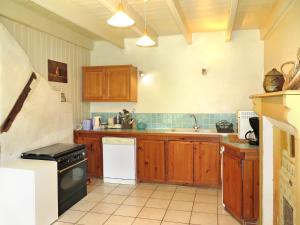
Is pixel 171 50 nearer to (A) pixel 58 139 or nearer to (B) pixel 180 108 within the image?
(B) pixel 180 108

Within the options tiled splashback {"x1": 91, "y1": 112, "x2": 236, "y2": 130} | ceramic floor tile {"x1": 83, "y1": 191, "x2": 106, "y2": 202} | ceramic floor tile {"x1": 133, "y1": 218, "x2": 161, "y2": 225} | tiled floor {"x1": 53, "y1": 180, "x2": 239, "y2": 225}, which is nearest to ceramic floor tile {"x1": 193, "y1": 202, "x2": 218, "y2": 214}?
tiled floor {"x1": 53, "y1": 180, "x2": 239, "y2": 225}

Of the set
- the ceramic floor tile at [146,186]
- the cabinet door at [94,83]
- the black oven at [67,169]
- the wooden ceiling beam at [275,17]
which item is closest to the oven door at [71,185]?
the black oven at [67,169]

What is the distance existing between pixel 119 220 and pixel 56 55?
286 centimetres

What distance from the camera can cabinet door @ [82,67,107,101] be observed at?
5031 millimetres

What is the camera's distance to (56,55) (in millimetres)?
4320

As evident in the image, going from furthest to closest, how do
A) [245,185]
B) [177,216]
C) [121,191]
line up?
1. [121,191]
2. [177,216]
3. [245,185]

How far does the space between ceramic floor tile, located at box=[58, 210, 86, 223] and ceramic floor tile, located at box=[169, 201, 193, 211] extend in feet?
4.08

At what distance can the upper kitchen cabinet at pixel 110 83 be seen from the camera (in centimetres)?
489

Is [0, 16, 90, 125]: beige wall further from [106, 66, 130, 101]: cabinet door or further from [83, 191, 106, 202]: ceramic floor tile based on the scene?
[83, 191, 106, 202]: ceramic floor tile

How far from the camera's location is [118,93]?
4.93 metres

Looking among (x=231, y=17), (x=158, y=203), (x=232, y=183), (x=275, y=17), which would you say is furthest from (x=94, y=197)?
(x=275, y=17)

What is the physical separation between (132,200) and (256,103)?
88.4 inches

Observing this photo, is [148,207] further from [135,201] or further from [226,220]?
[226,220]

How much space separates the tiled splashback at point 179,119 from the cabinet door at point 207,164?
0.72 m
